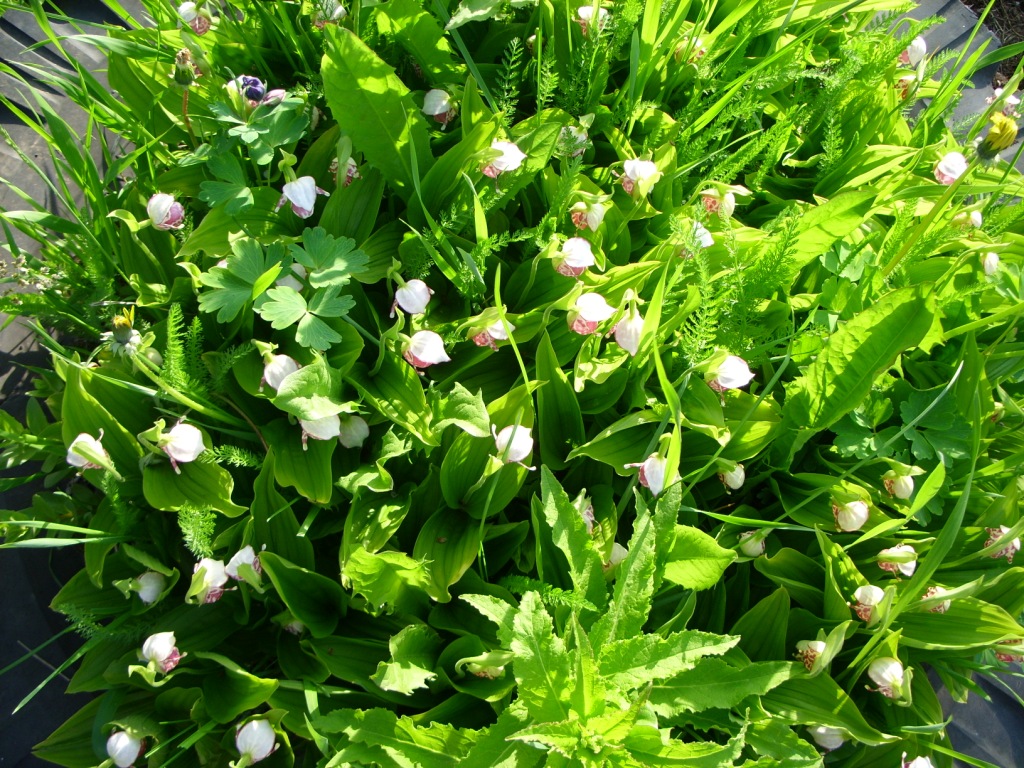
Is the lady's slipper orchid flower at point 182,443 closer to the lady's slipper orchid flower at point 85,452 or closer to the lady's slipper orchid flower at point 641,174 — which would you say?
the lady's slipper orchid flower at point 85,452

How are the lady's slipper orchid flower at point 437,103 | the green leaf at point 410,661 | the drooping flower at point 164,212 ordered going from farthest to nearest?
1. the lady's slipper orchid flower at point 437,103
2. the drooping flower at point 164,212
3. the green leaf at point 410,661

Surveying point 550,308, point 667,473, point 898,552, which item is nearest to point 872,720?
point 898,552

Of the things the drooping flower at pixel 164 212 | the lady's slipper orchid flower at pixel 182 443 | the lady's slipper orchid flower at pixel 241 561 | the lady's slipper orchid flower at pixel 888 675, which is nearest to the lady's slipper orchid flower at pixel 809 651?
the lady's slipper orchid flower at pixel 888 675

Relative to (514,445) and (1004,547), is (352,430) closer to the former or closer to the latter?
(514,445)

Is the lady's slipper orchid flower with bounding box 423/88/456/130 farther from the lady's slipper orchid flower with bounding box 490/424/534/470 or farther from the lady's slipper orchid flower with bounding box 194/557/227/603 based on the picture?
the lady's slipper orchid flower with bounding box 194/557/227/603

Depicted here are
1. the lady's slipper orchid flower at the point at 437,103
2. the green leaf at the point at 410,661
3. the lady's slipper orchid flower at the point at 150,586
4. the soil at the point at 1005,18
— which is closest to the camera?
the green leaf at the point at 410,661
